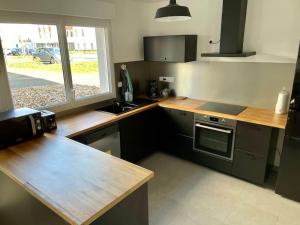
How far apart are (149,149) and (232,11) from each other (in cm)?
211

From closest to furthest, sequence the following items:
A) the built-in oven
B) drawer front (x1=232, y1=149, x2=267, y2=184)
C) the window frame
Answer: the window frame, drawer front (x1=232, y1=149, x2=267, y2=184), the built-in oven

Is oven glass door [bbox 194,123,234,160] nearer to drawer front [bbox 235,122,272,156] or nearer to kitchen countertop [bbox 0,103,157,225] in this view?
drawer front [bbox 235,122,272,156]

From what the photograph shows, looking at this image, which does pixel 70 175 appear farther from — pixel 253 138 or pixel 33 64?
pixel 253 138

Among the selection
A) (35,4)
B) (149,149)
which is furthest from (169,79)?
(35,4)

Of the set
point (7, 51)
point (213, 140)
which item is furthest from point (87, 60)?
point (213, 140)

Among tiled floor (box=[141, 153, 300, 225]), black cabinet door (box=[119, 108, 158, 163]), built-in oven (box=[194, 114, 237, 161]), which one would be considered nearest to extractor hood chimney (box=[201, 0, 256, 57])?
built-in oven (box=[194, 114, 237, 161])

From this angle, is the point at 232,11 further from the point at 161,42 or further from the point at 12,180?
the point at 12,180

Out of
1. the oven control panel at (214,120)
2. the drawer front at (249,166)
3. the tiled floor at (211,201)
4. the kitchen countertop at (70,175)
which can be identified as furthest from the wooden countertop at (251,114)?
the kitchen countertop at (70,175)

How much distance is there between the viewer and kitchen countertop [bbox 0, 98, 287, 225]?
114 centimetres

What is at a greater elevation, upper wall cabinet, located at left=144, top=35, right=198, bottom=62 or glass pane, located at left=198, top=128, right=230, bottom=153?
upper wall cabinet, located at left=144, top=35, right=198, bottom=62

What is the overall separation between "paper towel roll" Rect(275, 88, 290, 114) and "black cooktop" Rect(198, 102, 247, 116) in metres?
0.40

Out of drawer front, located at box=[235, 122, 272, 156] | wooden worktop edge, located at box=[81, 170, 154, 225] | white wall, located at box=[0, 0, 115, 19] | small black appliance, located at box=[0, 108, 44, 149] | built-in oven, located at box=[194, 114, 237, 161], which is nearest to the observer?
wooden worktop edge, located at box=[81, 170, 154, 225]

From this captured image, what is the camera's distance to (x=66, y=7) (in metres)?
2.43

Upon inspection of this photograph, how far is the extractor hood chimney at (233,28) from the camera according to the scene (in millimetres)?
2467
